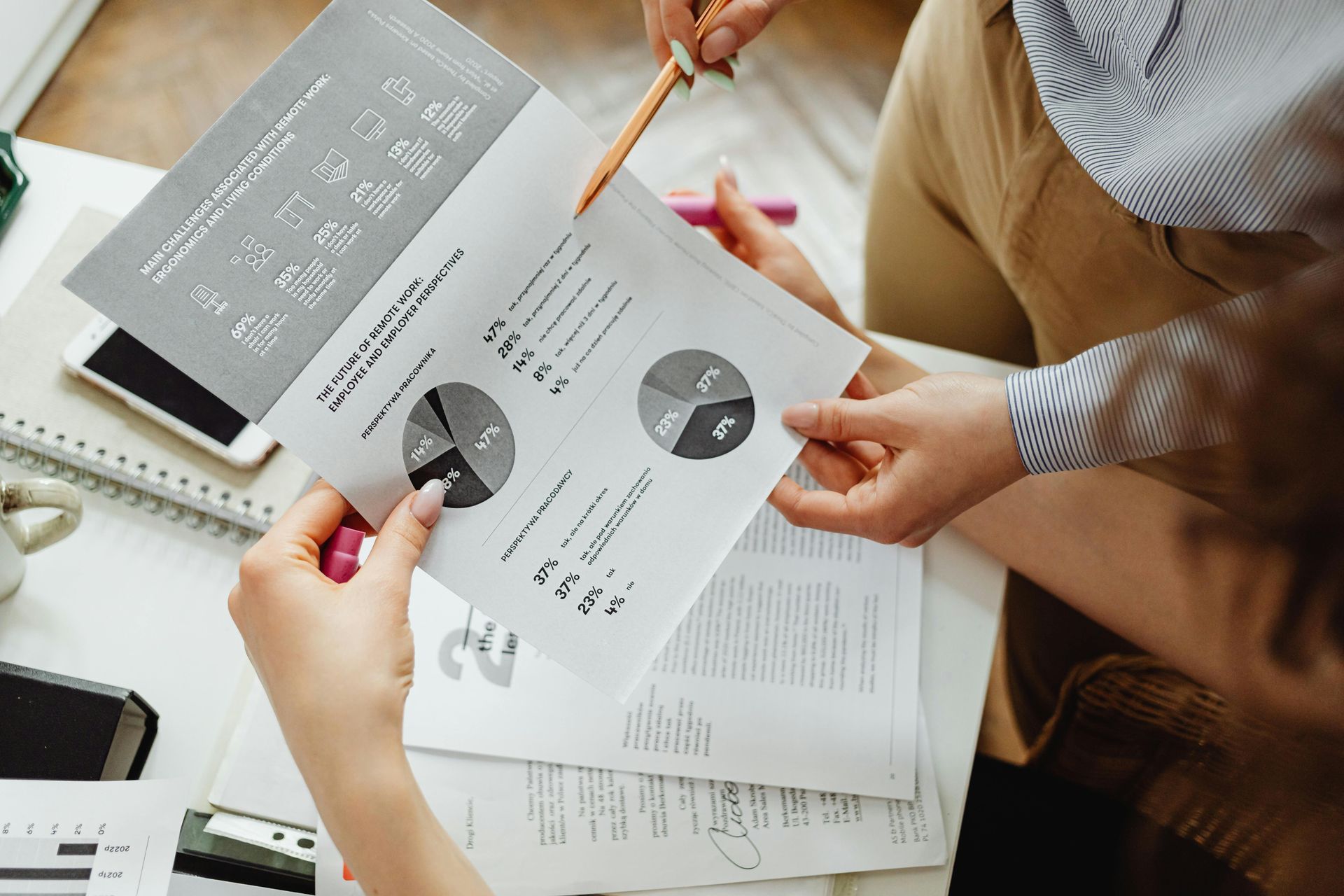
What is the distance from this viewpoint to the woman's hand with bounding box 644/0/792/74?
645mm

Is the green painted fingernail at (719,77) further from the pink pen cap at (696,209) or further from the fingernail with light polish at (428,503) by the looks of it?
the fingernail with light polish at (428,503)

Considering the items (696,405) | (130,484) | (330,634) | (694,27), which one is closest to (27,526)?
(130,484)

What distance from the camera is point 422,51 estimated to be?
60 centimetres

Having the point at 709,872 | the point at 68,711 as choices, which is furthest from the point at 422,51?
the point at 709,872

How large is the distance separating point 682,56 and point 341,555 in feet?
1.41

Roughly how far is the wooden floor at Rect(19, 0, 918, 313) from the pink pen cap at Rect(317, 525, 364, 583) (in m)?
1.17

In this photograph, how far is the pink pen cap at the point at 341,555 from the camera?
0.56 meters

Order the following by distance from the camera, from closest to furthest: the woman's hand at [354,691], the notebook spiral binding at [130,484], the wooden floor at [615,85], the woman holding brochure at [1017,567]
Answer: the woman holding brochure at [1017,567] < the woman's hand at [354,691] < the notebook spiral binding at [130,484] < the wooden floor at [615,85]

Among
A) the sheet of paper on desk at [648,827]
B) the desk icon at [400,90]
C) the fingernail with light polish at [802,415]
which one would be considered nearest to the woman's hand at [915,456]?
the fingernail with light polish at [802,415]

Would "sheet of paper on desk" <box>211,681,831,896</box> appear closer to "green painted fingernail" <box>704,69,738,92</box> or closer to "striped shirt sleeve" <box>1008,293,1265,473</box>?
"striped shirt sleeve" <box>1008,293,1265,473</box>

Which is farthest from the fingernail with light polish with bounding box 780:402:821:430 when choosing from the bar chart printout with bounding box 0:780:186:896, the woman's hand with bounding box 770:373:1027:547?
the bar chart printout with bounding box 0:780:186:896

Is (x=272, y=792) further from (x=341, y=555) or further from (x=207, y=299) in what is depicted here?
(x=207, y=299)

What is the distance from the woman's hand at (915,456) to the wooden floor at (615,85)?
3.19 feet

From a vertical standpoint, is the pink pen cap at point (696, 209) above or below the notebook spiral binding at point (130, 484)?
above
